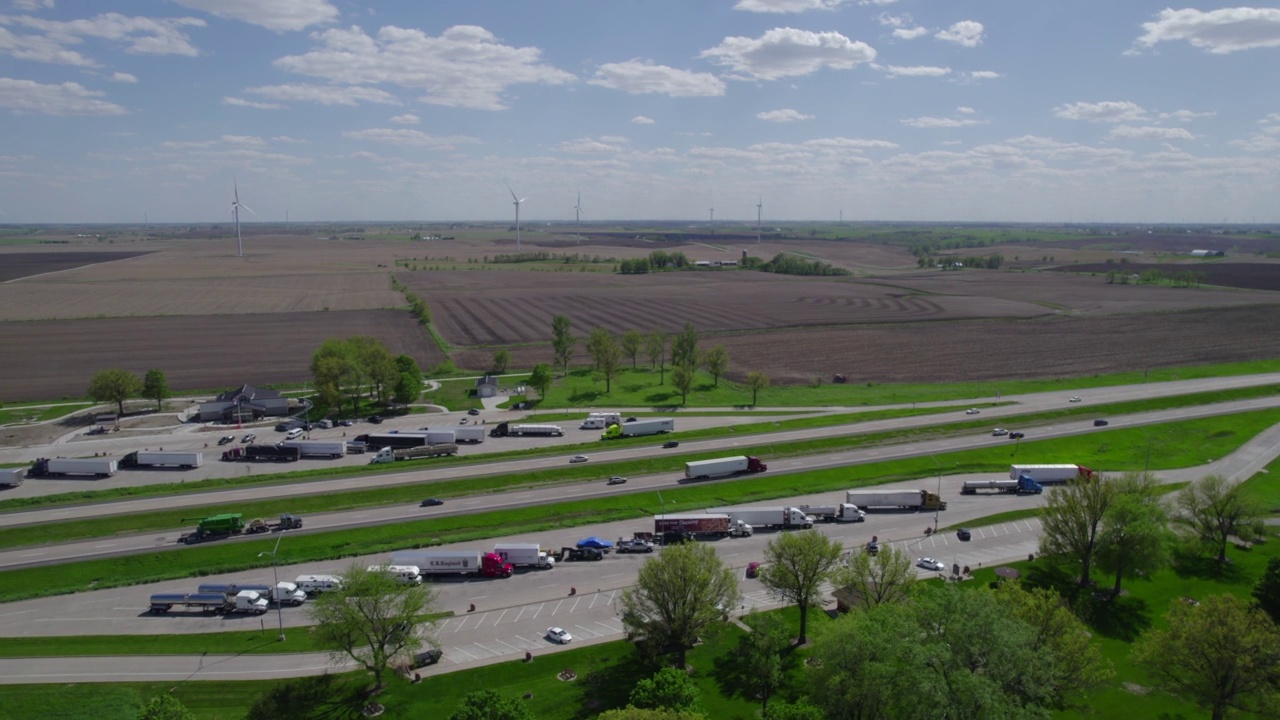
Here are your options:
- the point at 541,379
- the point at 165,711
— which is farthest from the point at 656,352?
the point at 165,711

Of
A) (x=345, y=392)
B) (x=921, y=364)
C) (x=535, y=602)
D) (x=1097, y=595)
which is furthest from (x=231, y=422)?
(x=921, y=364)

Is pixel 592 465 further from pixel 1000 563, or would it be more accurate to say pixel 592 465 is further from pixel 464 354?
pixel 464 354

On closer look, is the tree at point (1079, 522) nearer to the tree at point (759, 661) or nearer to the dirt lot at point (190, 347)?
the tree at point (759, 661)

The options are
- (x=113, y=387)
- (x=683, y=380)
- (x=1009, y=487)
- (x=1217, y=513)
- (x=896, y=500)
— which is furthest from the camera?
(x=683, y=380)

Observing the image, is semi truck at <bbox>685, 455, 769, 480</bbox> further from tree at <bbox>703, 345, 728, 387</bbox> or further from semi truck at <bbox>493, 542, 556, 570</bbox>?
tree at <bbox>703, 345, 728, 387</bbox>

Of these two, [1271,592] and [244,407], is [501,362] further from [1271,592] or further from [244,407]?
[1271,592]

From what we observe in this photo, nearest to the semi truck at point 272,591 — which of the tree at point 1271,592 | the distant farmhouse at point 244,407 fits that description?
the distant farmhouse at point 244,407

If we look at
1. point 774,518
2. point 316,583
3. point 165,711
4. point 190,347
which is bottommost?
point 316,583
